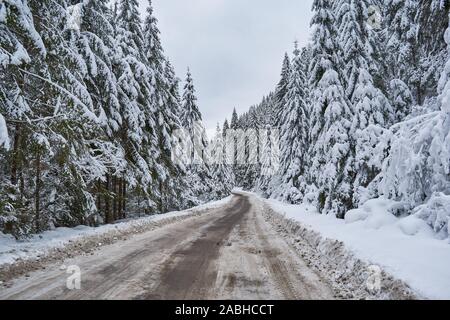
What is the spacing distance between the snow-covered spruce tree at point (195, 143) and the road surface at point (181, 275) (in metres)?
30.1

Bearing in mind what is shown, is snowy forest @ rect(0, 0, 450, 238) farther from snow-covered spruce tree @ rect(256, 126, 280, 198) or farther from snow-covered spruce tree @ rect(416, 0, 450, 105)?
snow-covered spruce tree @ rect(256, 126, 280, 198)

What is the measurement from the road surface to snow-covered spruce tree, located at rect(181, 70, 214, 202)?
30052mm

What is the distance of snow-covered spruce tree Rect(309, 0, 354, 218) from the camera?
1623 cm

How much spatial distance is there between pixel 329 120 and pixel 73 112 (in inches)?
490

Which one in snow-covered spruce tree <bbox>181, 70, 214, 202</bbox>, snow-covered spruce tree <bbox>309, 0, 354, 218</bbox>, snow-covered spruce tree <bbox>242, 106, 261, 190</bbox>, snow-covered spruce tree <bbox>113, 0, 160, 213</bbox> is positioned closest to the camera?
snow-covered spruce tree <bbox>309, 0, 354, 218</bbox>

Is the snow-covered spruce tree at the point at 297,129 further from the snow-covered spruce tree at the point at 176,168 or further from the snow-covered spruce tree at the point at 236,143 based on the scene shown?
the snow-covered spruce tree at the point at 236,143

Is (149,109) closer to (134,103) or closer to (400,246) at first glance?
(134,103)

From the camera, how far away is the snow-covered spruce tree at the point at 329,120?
53.3ft

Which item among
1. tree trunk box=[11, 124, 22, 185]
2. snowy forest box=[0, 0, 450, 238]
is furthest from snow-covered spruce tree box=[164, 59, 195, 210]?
tree trunk box=[11, 124, 22, 185]

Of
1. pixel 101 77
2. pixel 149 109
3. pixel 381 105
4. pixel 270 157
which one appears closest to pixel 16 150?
pixel 101 77

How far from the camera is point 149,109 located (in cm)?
2314

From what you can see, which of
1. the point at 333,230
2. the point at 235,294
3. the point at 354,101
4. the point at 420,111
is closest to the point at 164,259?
the point at 235,294

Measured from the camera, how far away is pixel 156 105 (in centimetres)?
2603

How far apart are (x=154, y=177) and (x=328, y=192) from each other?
38.6 ft
